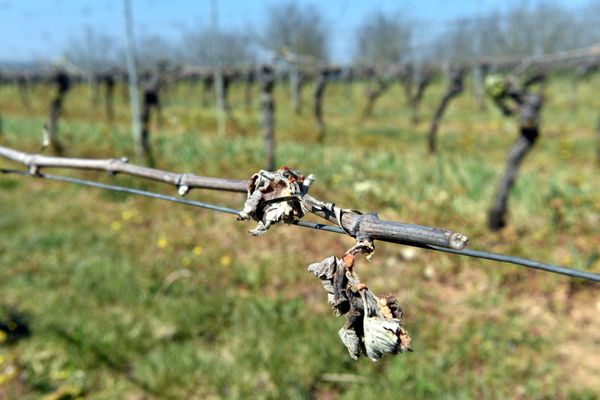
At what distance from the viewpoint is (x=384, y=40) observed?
34.1 metres

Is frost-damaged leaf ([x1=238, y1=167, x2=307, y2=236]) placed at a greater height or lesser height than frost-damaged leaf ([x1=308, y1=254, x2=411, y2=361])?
greater

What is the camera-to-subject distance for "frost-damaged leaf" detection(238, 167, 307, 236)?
99 cm

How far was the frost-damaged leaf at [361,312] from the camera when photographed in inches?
32.1

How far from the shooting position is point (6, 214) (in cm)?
636

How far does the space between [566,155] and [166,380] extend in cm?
910

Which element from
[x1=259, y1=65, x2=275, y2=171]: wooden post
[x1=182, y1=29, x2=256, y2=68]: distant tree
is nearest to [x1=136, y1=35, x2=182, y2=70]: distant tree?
[x1=182, y1=29, x2=256, y2=68]: distant tree

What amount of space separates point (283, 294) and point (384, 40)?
32727mm

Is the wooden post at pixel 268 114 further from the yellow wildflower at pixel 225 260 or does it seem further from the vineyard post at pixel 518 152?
the vineyard post at pixel 518 152

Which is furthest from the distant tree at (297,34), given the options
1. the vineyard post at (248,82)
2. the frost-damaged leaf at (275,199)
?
the frost-damaged leaf at (275,199)

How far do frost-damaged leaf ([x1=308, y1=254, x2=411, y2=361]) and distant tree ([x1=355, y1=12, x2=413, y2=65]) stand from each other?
101 ft

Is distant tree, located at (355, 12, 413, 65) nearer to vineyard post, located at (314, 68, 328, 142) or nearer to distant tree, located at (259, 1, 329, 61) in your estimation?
distant tree, located at (259, 1, 329, 61)

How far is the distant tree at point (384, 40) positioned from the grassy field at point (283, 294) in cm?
2581

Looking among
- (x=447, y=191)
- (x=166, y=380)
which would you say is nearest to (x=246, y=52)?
(x=447, y=191)

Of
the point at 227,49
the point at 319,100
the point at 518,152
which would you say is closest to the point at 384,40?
the point at 227,49
